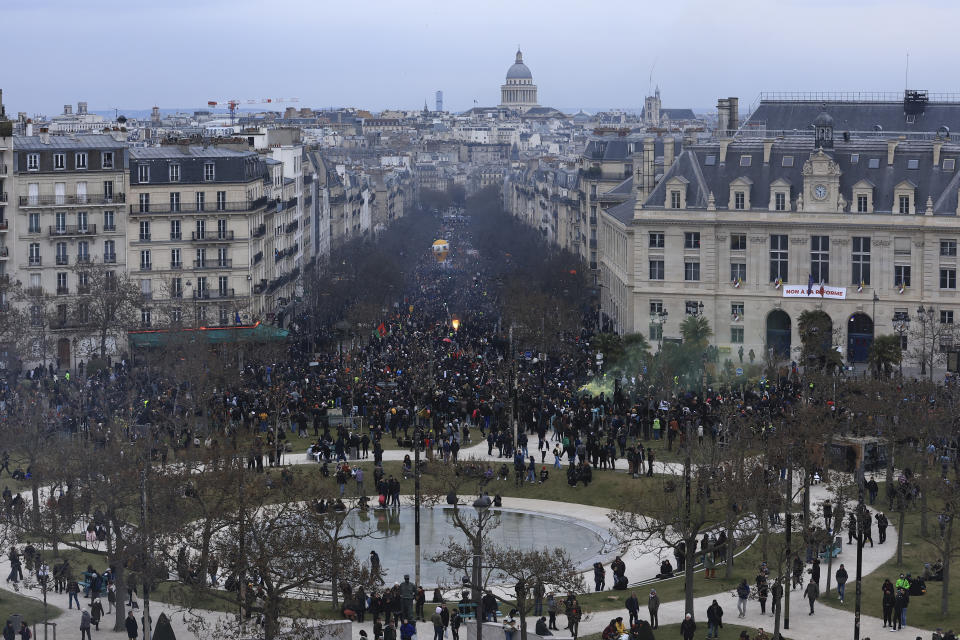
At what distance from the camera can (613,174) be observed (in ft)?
419

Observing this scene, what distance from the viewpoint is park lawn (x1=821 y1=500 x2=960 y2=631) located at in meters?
43.7

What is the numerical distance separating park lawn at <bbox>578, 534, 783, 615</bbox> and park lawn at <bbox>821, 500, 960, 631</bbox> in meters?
2.44

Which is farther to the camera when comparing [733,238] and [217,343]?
[733,238]

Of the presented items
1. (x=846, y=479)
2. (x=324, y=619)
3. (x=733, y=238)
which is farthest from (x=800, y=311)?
(x=324, y=619)

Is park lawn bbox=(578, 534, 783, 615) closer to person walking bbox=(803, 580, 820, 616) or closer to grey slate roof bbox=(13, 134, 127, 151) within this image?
person walking bbox=(803, 580, 820, 616)

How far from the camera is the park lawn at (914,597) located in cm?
4372

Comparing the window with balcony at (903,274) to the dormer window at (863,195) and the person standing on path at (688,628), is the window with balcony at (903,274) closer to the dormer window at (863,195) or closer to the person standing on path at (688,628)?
the dormer window at (863,195)

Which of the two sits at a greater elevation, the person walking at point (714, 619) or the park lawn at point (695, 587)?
the person walking at point (714, 619)

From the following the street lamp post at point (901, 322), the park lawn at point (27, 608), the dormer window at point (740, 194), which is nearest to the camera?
the park lawn at point (27, 608)

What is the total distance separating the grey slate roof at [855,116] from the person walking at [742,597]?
58608 millimetres

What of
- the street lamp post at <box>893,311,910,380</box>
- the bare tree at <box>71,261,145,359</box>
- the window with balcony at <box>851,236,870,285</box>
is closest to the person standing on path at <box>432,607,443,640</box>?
the bare tree at <box>71,261,145,359</box>

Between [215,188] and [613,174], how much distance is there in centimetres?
4237

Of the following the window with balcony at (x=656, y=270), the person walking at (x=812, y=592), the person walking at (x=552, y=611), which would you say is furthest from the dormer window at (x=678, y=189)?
the person walking at (x=552, y=611)

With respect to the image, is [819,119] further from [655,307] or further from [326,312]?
[326,312]
